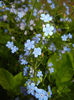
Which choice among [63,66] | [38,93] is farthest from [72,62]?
[38,93]

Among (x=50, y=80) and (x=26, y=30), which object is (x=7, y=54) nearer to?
(x=26, y=30)

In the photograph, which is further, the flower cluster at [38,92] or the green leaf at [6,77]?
the green leaf at [6,77]

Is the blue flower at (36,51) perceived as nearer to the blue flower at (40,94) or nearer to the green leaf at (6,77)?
the blue flower at (40,94)

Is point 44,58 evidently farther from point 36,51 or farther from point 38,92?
point 38,92

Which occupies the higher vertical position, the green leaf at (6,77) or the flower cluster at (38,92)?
the green leaf at (6,77)

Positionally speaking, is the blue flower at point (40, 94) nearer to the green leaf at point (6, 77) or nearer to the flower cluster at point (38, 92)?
the flower cluster at point (38, 92)

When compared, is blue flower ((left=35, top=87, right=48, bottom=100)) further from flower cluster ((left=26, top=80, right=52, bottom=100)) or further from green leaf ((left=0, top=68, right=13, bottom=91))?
green leaf ((left=0, top=68, right=13, bottom=91))

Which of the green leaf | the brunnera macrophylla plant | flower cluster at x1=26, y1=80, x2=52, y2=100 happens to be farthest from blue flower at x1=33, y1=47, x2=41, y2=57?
the green leaf

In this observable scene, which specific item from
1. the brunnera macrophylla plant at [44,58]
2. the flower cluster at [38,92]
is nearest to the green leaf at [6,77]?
the brunnera macrophylla plant at [44,58]
